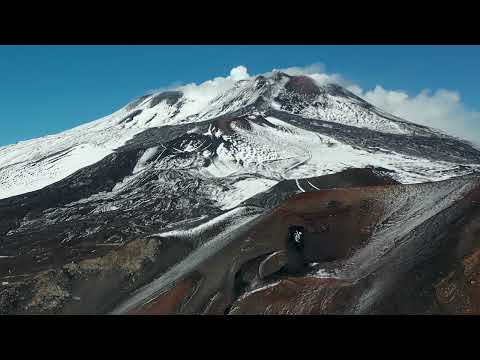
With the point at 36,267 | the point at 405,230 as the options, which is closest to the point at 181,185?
the point at 36,267

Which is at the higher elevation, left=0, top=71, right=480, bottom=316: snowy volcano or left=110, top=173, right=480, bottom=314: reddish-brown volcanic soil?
left=0, top=71, right=480, bottom=316: snowy volcano

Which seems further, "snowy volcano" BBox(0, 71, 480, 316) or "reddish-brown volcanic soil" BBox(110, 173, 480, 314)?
"snowy volcano" BBox(0, 71, 480, 316)

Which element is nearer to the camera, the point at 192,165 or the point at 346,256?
the point at 346,256

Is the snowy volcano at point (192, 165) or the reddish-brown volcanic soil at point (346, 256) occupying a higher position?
the snowy volcano at point (192, 165)

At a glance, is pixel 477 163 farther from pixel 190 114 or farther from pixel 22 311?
pixel 22 311

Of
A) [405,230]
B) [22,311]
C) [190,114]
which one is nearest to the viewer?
[405,230]

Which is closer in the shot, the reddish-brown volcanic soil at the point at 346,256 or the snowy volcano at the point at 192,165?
the reddish-brown volcanic soil at the point at 346,256

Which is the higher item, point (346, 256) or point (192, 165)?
point (192, 165)

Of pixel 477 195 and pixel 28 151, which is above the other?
pixel 28 151

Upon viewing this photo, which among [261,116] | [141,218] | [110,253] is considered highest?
[261,116]

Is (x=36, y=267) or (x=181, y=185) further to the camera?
(x=181, y=185)

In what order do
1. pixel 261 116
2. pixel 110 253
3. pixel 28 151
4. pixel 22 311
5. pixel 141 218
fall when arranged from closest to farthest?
pixel 22 311 → pixel 110 253 → pixel 141 218 → pixel 261 116 → pixel 28 151
